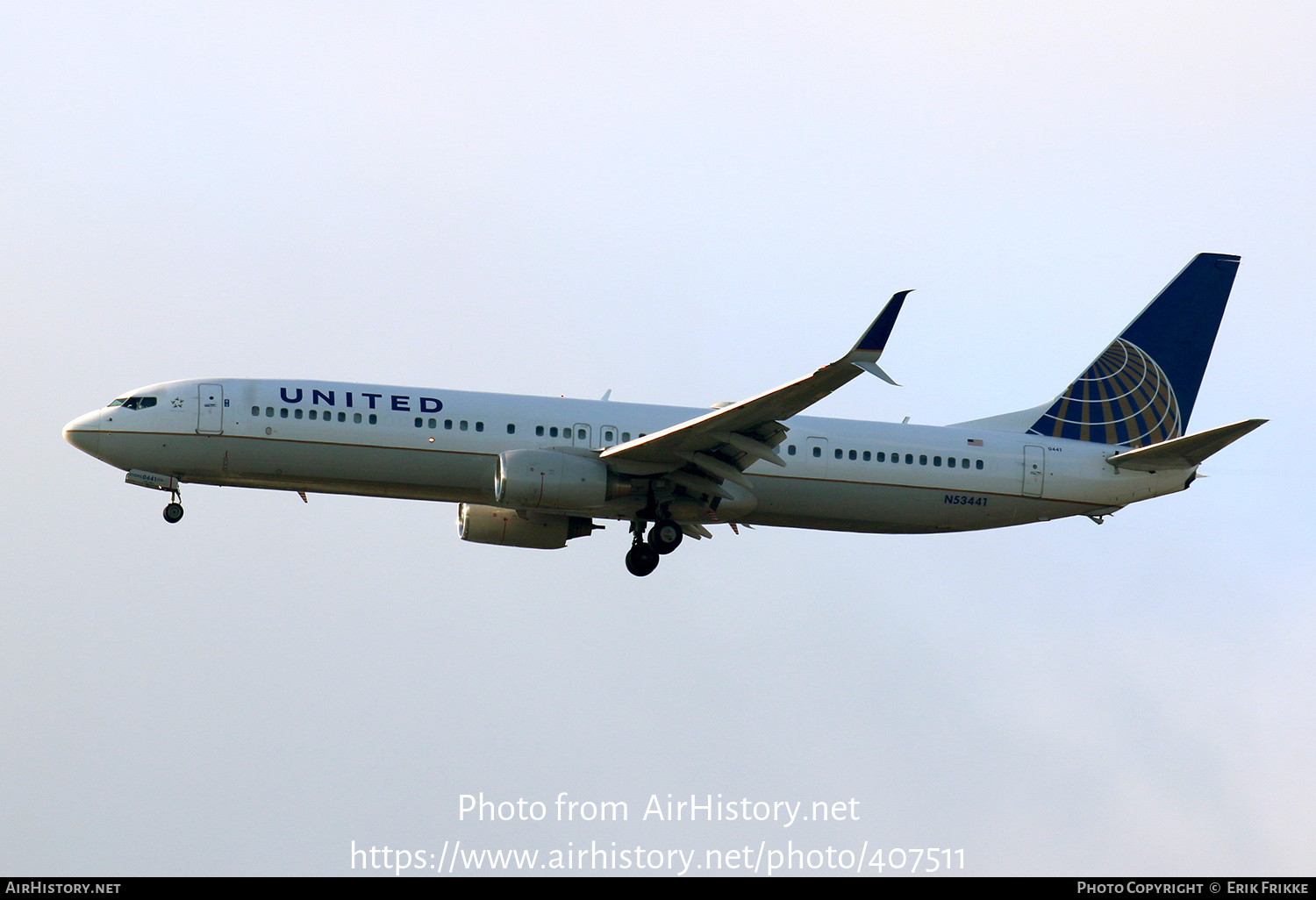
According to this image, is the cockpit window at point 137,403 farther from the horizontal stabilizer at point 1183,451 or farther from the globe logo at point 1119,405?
the horizontal stabilizer at point 1183,451

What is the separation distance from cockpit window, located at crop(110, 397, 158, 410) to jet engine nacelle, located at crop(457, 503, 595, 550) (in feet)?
26.2

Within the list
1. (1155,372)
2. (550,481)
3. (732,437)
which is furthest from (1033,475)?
(550,481)

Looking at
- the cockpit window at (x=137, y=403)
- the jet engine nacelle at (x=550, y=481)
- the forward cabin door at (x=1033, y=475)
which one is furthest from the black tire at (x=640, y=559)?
the cockpit window at (x=137, y=403)

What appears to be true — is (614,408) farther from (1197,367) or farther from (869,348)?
(1197,367)

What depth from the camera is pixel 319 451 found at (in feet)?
108

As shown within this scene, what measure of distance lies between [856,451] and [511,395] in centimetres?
838

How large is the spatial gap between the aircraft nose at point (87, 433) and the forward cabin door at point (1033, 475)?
73.0 feet

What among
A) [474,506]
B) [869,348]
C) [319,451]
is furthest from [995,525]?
[319,451]

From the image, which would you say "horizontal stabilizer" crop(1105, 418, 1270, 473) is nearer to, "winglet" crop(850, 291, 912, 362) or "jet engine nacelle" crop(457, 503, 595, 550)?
"winglet" crop(850, 291, 912, 362)

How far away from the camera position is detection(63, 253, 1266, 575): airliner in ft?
107

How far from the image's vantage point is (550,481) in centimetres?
3216

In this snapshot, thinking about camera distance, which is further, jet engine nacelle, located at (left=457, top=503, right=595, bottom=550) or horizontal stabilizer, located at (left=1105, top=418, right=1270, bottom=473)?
jet engine nacelle, located at (left=457, top=503, right=595, bottom=550)

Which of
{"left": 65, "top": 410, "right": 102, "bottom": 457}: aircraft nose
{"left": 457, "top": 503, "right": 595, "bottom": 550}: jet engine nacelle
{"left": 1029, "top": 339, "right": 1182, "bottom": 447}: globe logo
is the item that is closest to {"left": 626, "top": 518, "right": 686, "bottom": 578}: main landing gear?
{"left": 457, "top": 503, "right": 595, "bottom": 550}: jet engine nacelle

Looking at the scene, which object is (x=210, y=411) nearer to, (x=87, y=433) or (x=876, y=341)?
(x=87, y=433)
